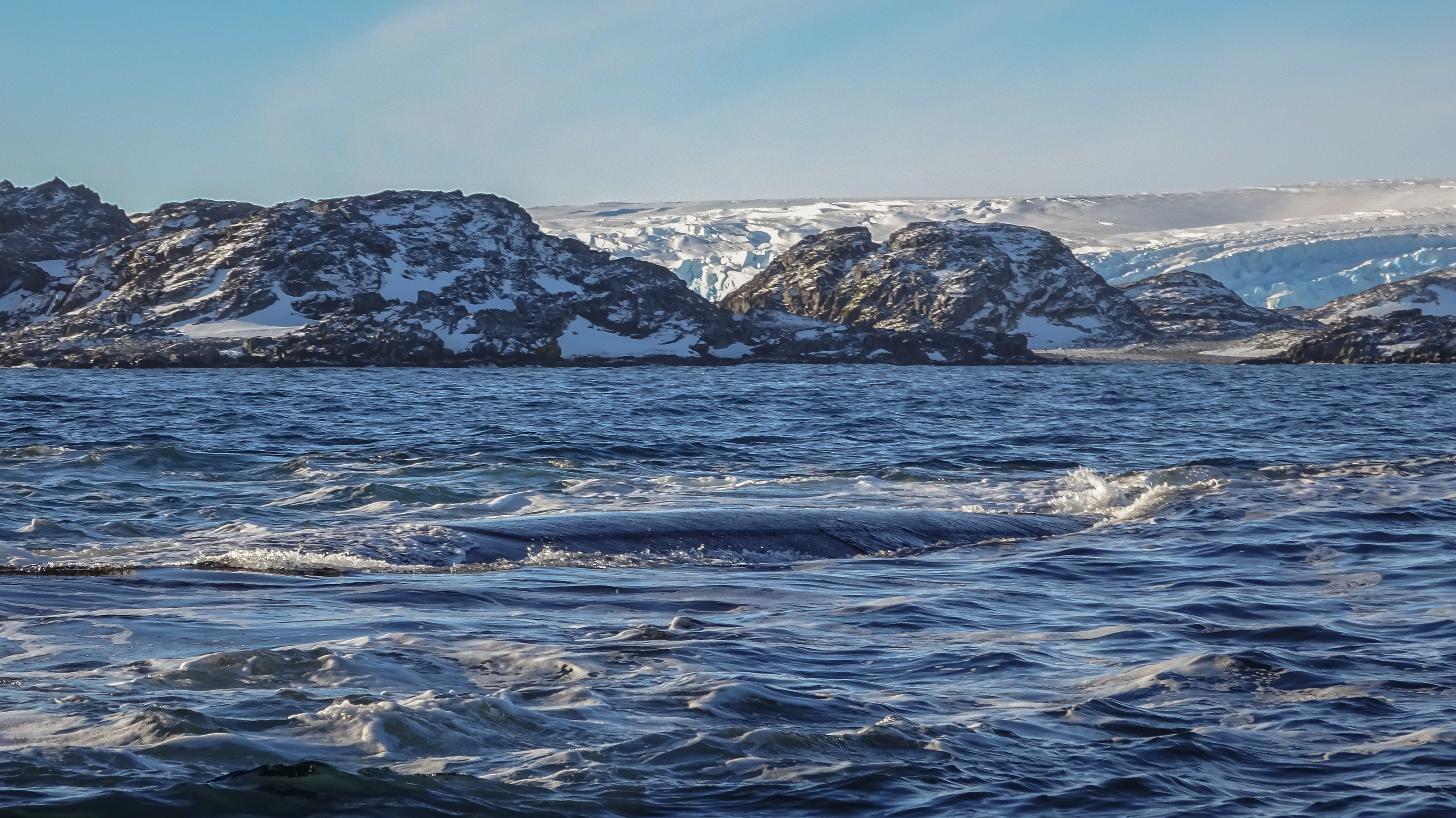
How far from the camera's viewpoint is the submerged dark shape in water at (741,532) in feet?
49.2

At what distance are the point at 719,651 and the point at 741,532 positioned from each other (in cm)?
564

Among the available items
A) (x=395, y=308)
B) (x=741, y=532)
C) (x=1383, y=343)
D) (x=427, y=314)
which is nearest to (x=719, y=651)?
(x=741, y=532)

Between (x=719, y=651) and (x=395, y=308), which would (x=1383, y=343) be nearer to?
(x=395, y=308)

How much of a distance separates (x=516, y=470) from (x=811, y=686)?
54.6 feet

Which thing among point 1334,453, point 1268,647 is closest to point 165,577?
point 1268,647

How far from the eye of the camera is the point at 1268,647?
10.5m

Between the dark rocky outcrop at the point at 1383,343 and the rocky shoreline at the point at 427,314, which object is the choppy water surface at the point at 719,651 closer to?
the rocky shoreline at the point at 427,314

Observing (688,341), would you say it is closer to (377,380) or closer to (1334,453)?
(377,380)

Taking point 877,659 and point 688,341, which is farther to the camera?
point 688,341

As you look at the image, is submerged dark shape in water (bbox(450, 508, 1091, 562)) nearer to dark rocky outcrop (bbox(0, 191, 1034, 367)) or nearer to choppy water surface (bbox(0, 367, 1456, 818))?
choppy water surface (bbox(0, 367, 1456, 818))

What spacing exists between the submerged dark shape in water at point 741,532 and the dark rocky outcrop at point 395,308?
5219 inches

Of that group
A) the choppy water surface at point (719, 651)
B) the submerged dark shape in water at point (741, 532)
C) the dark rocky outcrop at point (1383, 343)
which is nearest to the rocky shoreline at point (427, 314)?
the dark rocky outcrop at point (1383, 343)

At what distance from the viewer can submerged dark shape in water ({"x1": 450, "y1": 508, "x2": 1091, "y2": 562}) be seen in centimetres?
1498

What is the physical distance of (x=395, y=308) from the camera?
6580 inches
